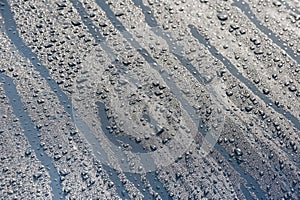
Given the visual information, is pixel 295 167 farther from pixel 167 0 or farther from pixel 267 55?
pixel 167 0

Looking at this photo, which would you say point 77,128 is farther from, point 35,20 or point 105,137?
point 35,20

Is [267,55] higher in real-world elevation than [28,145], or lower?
higher

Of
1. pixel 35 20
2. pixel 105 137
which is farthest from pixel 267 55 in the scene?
pixel 35 20

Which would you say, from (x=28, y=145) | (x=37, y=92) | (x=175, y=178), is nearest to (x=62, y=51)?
(x=37, y=92)

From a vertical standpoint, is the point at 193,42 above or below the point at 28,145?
above

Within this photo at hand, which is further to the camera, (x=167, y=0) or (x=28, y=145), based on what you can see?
(x=167, y=0)

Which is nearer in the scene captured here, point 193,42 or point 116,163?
point 116,163
